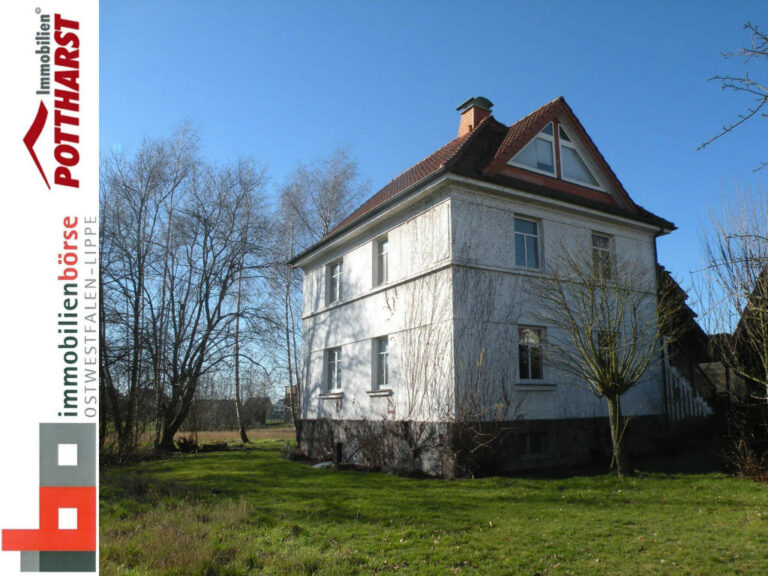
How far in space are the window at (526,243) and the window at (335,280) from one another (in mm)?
6600

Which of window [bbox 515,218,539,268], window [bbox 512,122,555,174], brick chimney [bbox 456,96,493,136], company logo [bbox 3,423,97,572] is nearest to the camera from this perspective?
company logo [bbox 3,423,97,572]

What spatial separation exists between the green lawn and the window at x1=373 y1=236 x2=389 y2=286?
256 inches

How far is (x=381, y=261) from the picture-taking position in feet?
58.5

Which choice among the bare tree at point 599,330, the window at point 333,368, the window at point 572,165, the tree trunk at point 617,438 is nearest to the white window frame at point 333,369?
the window at point 333,368

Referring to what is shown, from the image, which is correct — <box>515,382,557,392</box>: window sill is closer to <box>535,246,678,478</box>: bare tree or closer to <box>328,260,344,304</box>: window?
<box>535,246,678,478</box>: bare tree

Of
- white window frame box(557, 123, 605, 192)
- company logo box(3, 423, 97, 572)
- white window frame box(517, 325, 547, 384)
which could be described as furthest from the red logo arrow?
white window frame box(557, 123, 605, 192)

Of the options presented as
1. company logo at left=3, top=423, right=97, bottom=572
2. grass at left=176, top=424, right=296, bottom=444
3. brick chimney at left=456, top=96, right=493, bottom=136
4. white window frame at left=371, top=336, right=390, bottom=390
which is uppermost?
brick chimney at left=456, top=96, right=493, bottom=136

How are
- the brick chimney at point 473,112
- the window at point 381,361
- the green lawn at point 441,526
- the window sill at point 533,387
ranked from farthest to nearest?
the brick chimney at point 473,112 < the window at point 381,361 < the window sill at point 533,387 < the green lawn at point 441,526

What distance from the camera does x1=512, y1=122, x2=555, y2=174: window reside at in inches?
647

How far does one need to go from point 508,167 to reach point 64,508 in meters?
13.4

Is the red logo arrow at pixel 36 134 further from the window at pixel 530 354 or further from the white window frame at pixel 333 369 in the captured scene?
the white window frame at pixel 333 369

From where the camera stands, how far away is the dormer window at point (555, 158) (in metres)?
16.5

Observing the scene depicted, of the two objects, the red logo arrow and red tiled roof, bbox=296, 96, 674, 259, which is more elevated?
red tiled roof, bbox=296, 96, 674, 259

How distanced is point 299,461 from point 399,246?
824cm
